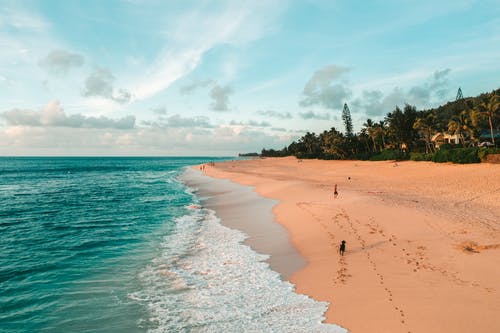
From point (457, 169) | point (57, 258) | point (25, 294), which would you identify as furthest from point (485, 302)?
point (457, 169)

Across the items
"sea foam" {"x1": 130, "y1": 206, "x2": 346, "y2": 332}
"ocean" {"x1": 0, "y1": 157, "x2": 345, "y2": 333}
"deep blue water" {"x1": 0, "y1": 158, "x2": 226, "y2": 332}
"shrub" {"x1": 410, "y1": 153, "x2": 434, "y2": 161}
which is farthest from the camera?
"shrub" {"x1": 410, "y1": 153, "x2": 434, "y2": 161}

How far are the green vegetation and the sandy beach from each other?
3186cm

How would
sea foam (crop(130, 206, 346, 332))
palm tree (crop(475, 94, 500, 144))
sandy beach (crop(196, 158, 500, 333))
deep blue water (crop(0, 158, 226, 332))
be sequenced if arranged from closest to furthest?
sandy beach (crop(196, 158, 500, 333))
sea foam (crop(130, 206, 346, 332))
deep blue water (crop(0, 158, 226, 332))
palm tree (crop(475, 94, 500, 144))

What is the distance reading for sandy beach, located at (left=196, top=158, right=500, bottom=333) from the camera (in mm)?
9234

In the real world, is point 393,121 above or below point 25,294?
above

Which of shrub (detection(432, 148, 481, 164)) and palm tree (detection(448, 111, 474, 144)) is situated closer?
shrub (detection(432, 148, 481, 164))

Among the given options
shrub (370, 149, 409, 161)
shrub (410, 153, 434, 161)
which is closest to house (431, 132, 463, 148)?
shrub (370, 149, 409, 161)

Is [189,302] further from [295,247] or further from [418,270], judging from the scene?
[418,270]

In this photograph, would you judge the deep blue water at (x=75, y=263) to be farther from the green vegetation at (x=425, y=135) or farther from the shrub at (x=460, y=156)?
the green vegetation at (x=425, y=135)

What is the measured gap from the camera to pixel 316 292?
1171 cm

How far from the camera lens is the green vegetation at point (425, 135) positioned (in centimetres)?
5609

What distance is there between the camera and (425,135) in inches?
2938

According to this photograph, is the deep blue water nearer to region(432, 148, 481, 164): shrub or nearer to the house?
region(432, 148, 481, 164): shrub

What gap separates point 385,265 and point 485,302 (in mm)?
3995
